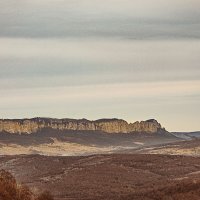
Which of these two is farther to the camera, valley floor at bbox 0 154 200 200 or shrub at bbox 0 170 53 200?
valley floor at bbox 0 154 200 200

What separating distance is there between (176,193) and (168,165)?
44.4 meters

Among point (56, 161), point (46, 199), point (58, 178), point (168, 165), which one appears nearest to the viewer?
point (46, 199)

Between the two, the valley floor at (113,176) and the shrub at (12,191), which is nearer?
the shrub at (12,191)

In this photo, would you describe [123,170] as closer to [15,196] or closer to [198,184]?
[198,184]

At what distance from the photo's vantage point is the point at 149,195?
172 feet

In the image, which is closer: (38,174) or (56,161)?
(38,174)

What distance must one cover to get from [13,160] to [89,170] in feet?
104

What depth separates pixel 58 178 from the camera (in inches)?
3204

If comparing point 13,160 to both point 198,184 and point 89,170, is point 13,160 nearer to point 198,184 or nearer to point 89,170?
point 89,170

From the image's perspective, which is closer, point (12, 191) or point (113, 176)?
point (12, 191)

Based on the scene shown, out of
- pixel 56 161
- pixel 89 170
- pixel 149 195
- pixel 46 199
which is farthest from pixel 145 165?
pixel 46 199

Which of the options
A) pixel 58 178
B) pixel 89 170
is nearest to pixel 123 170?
pixel 89 170

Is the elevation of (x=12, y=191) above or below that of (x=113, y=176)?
above

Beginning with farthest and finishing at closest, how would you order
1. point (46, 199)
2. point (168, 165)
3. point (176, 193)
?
1. point (168, 165)
2. point (176, 193)
3. point (46, 199)
